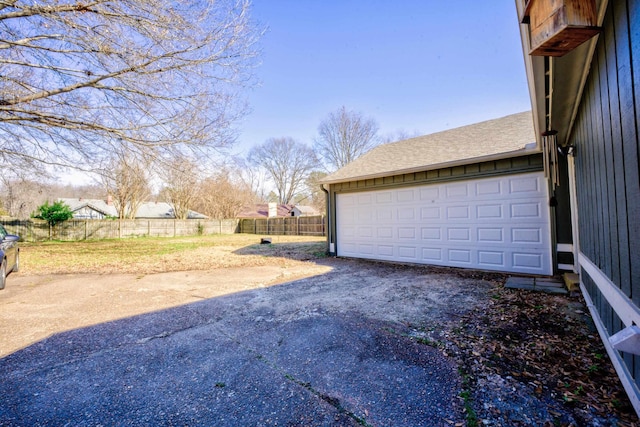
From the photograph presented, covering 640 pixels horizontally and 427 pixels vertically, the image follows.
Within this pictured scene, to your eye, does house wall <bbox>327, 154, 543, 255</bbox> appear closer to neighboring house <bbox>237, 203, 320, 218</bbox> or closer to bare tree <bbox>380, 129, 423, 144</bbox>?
bare tree <bbox>380, 129, 423, 144</bbox>

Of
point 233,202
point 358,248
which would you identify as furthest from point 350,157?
point 358,248

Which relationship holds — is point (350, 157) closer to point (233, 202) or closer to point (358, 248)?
point (233, 202)

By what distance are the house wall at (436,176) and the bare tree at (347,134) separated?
1455 cm

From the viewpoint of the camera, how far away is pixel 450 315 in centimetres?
325

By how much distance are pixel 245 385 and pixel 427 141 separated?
26.8ft

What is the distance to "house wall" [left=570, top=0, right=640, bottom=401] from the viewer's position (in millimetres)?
1438

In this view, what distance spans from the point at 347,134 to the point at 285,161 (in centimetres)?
1088

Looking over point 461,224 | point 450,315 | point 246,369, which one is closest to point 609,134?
point 450,315

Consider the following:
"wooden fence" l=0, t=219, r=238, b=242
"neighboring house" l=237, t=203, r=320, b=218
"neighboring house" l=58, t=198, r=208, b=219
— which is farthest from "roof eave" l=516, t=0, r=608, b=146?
"neighboring house" l=58, t=198, r=208, b=219

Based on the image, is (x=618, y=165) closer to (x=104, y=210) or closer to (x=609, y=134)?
(x=609, y=134)

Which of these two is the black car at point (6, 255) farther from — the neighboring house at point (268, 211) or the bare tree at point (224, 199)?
the neighboring house at point (268, 211)

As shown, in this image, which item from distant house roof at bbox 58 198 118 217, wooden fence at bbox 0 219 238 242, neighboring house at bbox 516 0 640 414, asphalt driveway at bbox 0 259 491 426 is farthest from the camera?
distant house roof at bbox 58 198 118 217

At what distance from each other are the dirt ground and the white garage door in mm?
491

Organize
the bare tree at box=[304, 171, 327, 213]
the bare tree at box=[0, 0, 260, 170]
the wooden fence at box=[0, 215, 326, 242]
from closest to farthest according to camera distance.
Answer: the bare tree at box=[0, 0, 260, 170], the wooden fence at box=[0, 215, 326, 242], the bare tree at box=[304, 171, 327, 213]
